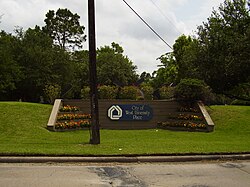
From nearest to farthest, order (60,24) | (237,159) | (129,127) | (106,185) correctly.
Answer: (106,185) < (237,159) < (129,127) < (60,24)

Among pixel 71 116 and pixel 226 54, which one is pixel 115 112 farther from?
pixel 226 54

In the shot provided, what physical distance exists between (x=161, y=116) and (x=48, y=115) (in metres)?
6.85

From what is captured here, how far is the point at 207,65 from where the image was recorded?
24.9 meters

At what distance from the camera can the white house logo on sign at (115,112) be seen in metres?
22.5

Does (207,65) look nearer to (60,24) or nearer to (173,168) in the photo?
(173,168)

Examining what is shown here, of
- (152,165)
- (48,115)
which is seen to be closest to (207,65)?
(48,115)

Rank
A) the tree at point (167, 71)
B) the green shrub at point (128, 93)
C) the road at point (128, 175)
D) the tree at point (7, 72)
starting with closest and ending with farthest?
the road at point (128, 175), the green shrub at point (128, 93), the tree at point (7, 72), the tree at point (167, 71)

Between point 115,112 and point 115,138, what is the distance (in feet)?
21.3

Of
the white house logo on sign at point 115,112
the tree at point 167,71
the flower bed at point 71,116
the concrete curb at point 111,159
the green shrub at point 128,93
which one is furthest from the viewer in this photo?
the tree at point 167,71

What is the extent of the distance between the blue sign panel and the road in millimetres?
12142

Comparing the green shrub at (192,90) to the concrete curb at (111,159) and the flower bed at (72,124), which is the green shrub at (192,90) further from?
the concrete curb at (111,159)

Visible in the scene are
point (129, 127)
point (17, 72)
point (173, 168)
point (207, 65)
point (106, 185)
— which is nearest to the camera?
point (106, 185)

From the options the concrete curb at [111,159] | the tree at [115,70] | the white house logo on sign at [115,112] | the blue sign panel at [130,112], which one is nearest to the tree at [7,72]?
the white house logo on sign at [115,112]

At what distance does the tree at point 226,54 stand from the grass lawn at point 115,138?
2311mm
